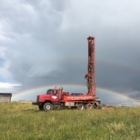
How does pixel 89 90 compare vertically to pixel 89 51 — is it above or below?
below

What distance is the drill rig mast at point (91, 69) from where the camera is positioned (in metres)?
33.7

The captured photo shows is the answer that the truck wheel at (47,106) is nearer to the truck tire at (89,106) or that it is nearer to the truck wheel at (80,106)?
the truck wheel at (80,106)

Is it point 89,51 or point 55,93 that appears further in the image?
point 89,51

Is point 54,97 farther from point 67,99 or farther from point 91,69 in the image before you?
point 91,69

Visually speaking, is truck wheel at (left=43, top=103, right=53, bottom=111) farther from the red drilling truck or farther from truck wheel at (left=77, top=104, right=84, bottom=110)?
truck wheel at (left=77, top=104, right=84, bottom=110)

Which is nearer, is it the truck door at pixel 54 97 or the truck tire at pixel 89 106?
the truck door at pixel 54 97

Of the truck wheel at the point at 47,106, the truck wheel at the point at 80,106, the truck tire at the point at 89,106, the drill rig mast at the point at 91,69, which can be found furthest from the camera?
the drill rig mast at the point at 91,69

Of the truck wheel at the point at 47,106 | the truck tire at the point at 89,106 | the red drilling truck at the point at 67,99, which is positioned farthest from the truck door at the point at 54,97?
the truck tire at the point at 89,106

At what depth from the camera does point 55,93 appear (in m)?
30.0

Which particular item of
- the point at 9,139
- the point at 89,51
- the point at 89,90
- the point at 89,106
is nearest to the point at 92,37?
the point at 89,51

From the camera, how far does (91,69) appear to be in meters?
34.0

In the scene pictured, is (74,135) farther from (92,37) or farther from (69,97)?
(92,37)

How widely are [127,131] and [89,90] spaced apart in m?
23.7

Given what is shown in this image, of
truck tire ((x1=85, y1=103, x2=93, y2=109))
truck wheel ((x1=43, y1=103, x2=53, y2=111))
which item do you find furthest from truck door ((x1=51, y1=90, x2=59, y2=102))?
truck tire ((x1=85, y1=103, x2=93, y2=109))
